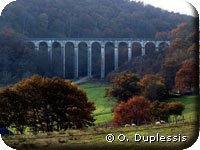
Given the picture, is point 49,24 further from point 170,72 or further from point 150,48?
point 150,48

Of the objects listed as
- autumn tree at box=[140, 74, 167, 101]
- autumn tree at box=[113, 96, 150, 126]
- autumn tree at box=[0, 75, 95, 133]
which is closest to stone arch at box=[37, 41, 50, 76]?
autumn tree at box=[0, 75, 95, 133]

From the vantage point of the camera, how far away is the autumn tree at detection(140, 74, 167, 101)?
15.5 metres

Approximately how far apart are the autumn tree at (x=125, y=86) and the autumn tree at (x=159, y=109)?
2.08m

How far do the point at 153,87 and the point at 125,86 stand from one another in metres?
3.29

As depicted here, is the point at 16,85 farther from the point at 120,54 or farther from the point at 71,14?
the point at 120,54

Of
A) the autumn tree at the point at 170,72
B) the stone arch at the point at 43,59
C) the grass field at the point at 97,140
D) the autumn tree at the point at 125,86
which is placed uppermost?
the stone arch at the point at 43,59

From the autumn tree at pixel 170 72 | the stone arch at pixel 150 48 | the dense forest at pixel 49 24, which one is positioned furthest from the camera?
the stone arch at pixel 150 48

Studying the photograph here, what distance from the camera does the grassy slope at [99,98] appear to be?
46.6ft

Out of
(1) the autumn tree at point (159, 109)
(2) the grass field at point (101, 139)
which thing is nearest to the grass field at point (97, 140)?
(2) the grass field at point (101, 139)

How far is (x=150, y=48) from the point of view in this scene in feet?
77.3

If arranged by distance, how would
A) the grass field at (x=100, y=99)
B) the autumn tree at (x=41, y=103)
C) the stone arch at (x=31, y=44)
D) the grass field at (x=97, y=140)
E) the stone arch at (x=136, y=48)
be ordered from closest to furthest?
the grass field at (x=97, y=140) → the autumn tree at (x=41, y=103) → the stone arch at (x=31, y=44) → the grass field at (x=100, y=99) → the stone arch at (x=136, y=48)

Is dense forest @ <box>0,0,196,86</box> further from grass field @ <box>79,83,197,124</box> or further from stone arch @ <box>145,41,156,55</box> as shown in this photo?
stone arch @ <box>145,41,156,55</box>

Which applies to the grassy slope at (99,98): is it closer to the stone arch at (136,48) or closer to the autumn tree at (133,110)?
the autumn tree at (133,110)

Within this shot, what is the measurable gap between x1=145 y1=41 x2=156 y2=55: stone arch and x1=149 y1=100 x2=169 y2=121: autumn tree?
305 inches
